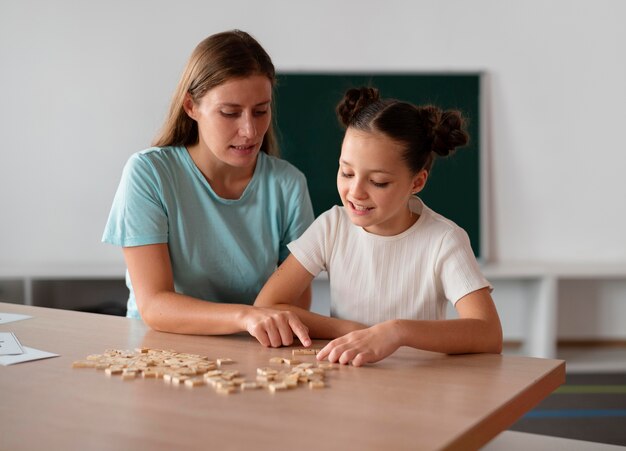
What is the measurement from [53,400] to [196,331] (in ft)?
1.94

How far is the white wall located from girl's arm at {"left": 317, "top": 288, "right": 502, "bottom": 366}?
3301 mm

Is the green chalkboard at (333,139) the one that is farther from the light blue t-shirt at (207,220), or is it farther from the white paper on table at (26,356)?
the white paper on table at (26,356)

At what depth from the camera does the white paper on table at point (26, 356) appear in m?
1.73

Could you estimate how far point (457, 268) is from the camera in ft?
6.75

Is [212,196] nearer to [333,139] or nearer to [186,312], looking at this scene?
[186,312]

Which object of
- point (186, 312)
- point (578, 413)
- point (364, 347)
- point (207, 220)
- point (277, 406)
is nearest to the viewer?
point (277, 406)

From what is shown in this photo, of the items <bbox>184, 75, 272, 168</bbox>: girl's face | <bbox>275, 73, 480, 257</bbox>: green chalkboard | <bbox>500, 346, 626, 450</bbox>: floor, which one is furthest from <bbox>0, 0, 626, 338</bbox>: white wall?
<bbox>184, 75, 272, 168</bbox>: girl's face

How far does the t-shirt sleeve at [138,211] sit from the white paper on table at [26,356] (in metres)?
0.50

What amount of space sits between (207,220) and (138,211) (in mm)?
231

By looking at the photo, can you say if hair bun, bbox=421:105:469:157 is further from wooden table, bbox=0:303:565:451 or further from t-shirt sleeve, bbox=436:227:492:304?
wooden table, bbox=0:303:565:451

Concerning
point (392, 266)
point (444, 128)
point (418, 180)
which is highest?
point (444, 128)

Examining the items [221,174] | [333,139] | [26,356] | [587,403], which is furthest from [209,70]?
[587,403]

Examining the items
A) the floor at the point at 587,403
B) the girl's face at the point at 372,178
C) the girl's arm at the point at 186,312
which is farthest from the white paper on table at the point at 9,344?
the floor at the point at 587,403

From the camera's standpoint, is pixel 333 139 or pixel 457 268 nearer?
pixel 457 268
